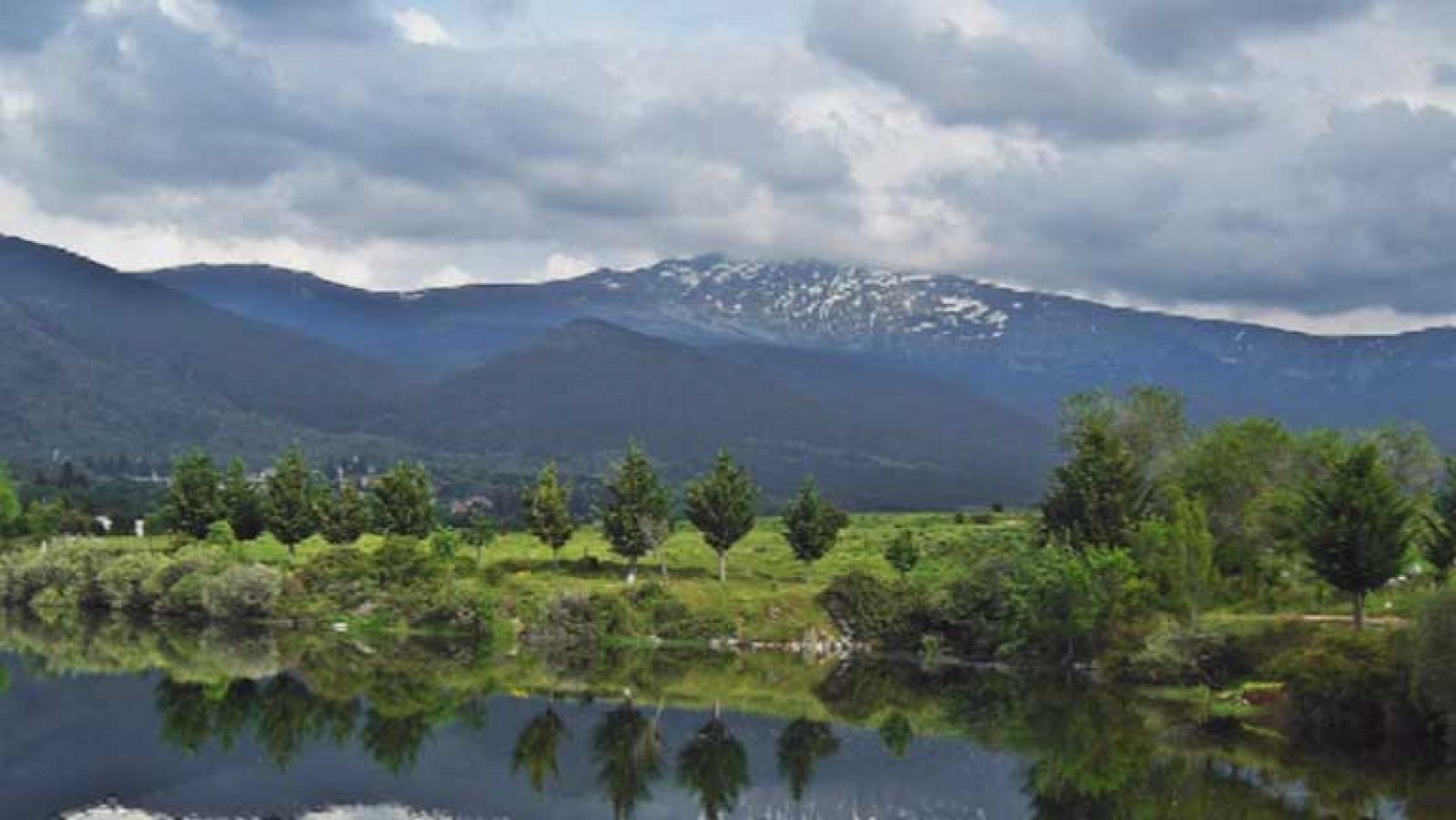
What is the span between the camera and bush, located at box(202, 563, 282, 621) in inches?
4018

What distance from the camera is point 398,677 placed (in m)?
80.2

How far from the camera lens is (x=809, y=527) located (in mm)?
105062

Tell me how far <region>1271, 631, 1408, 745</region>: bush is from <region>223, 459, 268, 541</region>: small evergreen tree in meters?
79.0

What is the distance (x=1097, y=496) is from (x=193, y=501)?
226ft

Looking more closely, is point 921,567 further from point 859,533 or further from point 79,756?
→ point 79,756

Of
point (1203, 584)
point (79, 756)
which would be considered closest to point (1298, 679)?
point (1203, 584)

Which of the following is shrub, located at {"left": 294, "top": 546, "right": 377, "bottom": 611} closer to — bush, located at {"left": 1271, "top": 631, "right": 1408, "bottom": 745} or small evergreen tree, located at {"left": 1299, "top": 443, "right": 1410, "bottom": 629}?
small evergreen tree, located at {"left": 1299, "top": 443, "right": 1410, "bottom": 629}

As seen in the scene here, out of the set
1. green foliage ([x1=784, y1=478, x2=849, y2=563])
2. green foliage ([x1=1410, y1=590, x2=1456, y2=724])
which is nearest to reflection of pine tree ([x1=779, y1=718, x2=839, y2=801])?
green foliage ([x1=1410, y1=590, x2=1456, y2=724])

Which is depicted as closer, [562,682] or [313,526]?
[562,682]

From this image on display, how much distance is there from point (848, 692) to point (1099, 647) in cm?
1791

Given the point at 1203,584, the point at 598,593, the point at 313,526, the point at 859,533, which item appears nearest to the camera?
the point at 1203,584

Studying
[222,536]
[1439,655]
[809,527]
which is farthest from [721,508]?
[1439,655]

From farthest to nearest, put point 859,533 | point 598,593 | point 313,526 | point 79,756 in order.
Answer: point 859,533
point 313,526
point 598,593
point 79,756

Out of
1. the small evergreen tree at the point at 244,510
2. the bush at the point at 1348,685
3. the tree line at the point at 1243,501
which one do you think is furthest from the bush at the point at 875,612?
the small evergreen tree at the point at 244,510
